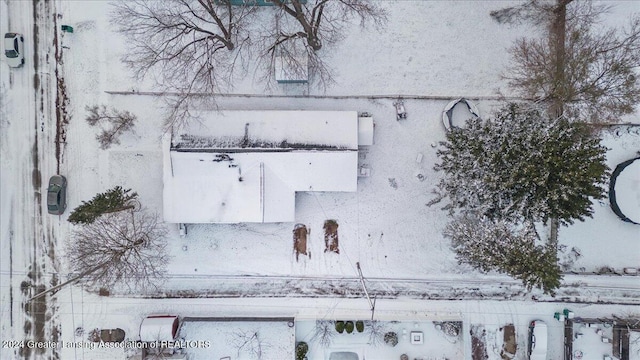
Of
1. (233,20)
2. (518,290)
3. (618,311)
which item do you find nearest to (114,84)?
(233,20)

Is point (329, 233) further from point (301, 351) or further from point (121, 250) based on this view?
point (121, 250)

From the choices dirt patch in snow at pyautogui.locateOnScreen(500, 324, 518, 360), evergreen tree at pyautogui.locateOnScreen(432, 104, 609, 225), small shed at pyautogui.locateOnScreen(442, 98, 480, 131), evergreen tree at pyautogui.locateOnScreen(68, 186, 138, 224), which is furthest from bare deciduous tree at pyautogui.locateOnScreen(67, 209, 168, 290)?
dirt patch in snow at pyautogui.locateOnScreen(500, 324, 518, 360)

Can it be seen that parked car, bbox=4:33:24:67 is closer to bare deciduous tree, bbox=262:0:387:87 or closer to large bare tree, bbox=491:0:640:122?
bare deciduous tree, bbox=262:0:387:87

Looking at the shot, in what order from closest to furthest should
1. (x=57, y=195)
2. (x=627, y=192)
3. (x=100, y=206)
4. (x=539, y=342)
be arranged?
(x=100, y=206) < (x=627, y=192) < (x=539, y=342) < (x=57, y=195)

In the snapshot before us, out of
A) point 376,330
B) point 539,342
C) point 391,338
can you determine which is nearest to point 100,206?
point 376,330

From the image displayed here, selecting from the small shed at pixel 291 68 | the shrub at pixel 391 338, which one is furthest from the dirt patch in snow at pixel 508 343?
the small shed at pixel 291 68

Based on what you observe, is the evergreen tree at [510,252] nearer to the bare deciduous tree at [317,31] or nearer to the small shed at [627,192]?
the small shed at [627,192]
